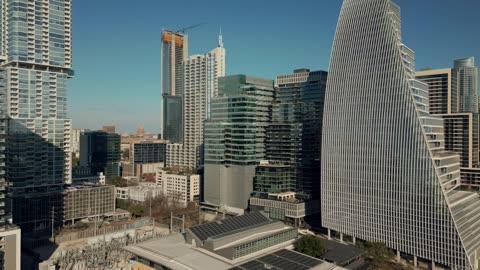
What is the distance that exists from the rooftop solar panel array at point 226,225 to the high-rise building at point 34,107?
56661mm

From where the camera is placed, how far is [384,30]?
270ft

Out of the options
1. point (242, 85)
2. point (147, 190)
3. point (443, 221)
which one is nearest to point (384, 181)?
point (443, 221)

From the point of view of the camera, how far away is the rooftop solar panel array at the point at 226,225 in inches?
2734

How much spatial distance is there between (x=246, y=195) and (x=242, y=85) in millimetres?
Answer: 33714

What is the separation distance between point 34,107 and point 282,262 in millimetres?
82302

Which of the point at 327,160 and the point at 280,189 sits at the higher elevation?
the point at 327,160

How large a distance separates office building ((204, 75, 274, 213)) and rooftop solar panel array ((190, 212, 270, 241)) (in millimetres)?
38520

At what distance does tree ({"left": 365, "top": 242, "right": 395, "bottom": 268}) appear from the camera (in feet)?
245

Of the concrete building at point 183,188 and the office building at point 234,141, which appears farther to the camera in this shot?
the concrete building at point 183,188

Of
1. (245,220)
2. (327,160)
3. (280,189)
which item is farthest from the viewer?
(280,189)

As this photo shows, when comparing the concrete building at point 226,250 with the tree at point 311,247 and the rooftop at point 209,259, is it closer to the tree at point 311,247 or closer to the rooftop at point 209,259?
the rooftop at point 209,259

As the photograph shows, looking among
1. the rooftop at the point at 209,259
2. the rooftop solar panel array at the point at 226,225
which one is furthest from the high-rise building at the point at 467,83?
the rooftop at the point at 209,259

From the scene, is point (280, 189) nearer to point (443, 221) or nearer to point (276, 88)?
point (276, 88)

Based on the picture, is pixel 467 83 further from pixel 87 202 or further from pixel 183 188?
pixel 87 202
